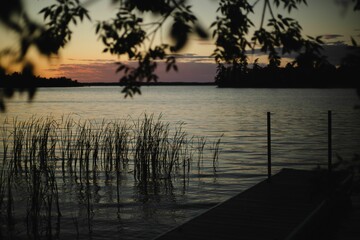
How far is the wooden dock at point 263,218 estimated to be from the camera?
5.79 m

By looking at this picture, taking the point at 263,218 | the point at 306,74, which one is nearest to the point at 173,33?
the point at 306,74

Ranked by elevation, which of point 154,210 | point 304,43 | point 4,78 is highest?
point 304,43

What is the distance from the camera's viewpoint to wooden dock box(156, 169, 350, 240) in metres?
5.79

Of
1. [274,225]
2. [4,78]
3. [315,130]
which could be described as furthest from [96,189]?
[315,130]

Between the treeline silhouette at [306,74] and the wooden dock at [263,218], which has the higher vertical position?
the treeline silhouette at [306,74]

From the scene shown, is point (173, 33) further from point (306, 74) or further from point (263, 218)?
point (263, 218)

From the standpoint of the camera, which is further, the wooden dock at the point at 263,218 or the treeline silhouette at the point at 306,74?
the wooden dock at the point at 263,218

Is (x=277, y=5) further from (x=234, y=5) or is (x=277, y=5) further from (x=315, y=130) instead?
(x=315, y=130)

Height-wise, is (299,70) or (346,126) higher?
(299,70)

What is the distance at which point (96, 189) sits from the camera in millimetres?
13305

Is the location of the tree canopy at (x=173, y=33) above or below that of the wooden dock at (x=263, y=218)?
above

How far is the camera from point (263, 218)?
24.4 ft

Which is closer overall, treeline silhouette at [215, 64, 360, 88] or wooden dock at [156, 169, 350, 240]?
treeline silhouette at [215, 64, 360, 88]

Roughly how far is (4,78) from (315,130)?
3150 cm
